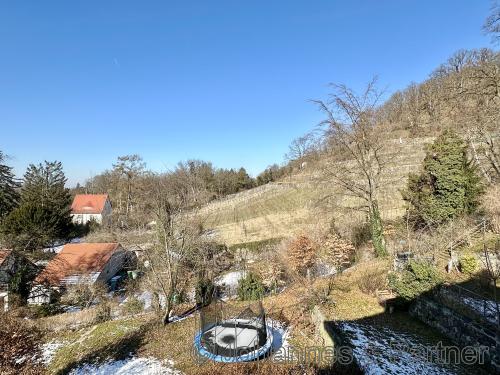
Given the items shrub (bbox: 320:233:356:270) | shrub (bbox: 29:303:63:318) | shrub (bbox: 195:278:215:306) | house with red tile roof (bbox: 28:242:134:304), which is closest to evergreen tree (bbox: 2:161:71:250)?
house with red tile roof (bbox: 28:242:134:304)

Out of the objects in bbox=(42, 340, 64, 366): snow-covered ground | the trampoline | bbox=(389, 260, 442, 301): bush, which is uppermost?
bbox=(389, 260, 442, 301): bush

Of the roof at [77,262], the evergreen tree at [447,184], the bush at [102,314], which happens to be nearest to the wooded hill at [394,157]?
the evergreen tree at [447,184]

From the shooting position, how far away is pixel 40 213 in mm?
31688

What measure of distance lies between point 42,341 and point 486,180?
81.2ft

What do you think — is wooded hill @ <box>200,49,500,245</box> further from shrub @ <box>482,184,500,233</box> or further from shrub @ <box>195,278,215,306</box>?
shrub @ <box>195,278,215,306</box>

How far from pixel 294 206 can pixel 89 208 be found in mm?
33087

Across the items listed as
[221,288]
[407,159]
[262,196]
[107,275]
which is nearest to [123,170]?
[262,196]

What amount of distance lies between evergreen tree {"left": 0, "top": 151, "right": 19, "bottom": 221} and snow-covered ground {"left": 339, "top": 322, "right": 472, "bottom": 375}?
38.0m

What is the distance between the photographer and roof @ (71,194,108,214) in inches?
1911

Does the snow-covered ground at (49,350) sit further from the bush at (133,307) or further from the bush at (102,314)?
the bush at (133,307)

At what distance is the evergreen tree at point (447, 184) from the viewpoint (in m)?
14.9

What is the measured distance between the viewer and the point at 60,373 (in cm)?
1026

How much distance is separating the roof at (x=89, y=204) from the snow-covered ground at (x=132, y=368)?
41.8 metres

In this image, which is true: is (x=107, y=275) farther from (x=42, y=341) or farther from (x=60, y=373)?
(x=60, y=373)
